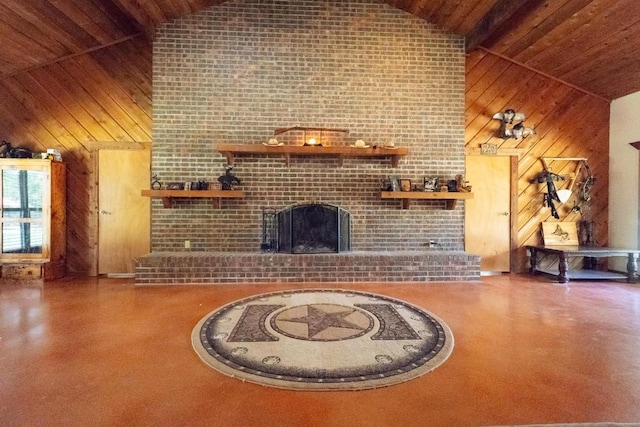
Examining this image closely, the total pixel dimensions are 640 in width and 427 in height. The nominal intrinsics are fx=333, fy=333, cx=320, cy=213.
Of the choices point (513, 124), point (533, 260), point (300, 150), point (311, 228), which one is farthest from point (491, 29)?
point (311, 228)

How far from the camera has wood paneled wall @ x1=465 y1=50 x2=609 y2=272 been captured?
5.16 metres

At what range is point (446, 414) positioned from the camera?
5.64ft

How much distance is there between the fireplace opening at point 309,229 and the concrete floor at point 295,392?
1548mm

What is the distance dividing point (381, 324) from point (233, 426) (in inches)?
64.1

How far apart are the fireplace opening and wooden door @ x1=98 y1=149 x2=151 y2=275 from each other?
6.20 ft

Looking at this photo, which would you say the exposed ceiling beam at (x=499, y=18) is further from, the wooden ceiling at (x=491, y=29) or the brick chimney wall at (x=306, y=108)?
the brick chimney wall at (x=306, y=108)

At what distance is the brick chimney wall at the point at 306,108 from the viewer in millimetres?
4848

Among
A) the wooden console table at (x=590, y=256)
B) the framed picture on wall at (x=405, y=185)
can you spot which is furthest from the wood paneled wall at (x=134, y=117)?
the framed picture on wall at (x=405, y=185)

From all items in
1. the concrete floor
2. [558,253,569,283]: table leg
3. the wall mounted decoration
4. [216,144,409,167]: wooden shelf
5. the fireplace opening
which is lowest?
the concrete floor

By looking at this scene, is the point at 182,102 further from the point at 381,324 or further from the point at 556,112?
the point at 556,112

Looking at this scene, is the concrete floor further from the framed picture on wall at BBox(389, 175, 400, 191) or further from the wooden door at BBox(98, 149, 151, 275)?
the framed picture on wall at BBox(389, 175, 400, 191)

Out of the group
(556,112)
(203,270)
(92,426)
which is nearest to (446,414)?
(92,426)

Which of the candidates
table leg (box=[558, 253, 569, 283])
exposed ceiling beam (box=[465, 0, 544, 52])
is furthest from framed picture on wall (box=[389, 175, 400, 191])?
table leg (box=[558, 253, 569, 283])

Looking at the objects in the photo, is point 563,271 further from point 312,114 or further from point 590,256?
point 312,114
